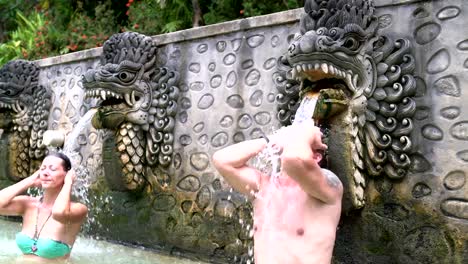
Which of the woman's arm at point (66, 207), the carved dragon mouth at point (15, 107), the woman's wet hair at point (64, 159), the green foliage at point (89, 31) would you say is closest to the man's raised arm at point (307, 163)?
the woman's arm at point (66, 207)

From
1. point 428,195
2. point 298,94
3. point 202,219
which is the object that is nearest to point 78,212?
point 202,219

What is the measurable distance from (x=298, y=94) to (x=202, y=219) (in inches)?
65.9

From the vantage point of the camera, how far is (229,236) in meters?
5.31

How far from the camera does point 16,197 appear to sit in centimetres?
463

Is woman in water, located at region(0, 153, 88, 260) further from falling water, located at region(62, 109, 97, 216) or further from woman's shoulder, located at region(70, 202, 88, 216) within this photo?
falling water, located at region(62, 109, 97, 216)

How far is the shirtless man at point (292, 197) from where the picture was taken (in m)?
2.84

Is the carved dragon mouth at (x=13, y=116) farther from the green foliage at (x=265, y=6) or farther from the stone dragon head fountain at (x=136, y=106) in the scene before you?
the green foliage at (x=265, y=6)

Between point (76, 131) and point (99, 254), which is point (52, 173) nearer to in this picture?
point (99, 254)

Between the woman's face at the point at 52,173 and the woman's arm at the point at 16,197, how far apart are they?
0.34 ft

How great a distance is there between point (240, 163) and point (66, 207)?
5.56 ft

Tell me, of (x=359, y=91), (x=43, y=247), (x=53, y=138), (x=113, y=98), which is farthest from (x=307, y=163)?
(x=53, y=138)

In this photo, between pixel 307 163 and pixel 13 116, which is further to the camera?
pixel 13 116

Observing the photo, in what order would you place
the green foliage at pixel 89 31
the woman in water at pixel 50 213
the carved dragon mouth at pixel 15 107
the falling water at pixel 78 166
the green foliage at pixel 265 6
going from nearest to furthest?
the woman in water at pixel 50 213 → the falling water at pixel 78 166 → the carved dragon mouth at pixel 15 107 → the green foliage at pixel 265 6 → the green foliage at pixel 89 31

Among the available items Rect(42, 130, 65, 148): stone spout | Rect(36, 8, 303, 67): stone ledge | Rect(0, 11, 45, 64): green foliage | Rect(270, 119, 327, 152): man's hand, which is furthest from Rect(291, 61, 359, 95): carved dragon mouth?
Rect(0, 11, 45, 64): green foliage
